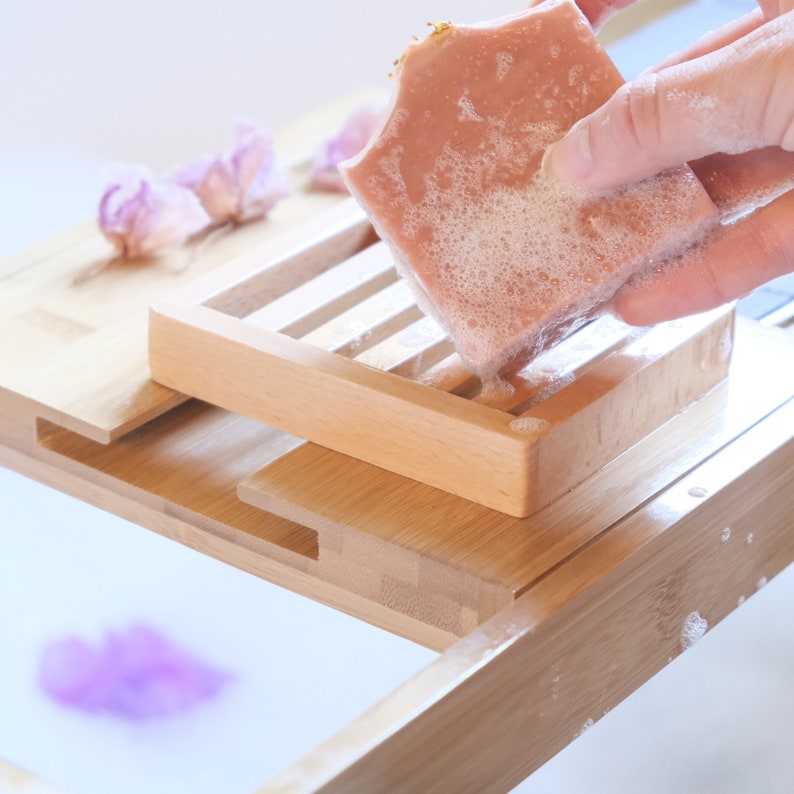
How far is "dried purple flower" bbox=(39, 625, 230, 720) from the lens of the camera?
995 mm

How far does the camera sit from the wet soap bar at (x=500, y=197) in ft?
2.77

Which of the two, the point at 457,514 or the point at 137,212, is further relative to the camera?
the point at 137,212

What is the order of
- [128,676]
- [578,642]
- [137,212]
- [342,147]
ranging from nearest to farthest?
[578,642] → [128,676] → [137,212] → [342,147]

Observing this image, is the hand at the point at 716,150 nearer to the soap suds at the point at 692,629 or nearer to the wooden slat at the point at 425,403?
the wooden slat at the point at 425,403

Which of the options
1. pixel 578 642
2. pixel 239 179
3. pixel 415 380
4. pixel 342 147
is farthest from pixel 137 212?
pixel 578 642

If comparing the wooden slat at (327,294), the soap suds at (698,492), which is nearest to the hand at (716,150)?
the soap suds at (698,492)

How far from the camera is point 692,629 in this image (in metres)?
0.89

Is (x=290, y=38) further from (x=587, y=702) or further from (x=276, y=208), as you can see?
(x=587, y=702)

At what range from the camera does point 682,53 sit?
0.97m

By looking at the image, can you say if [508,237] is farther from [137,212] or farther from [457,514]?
[137,212]

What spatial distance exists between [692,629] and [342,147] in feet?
2.10

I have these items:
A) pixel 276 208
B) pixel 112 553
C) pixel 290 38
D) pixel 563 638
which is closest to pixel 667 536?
pixel 563 638

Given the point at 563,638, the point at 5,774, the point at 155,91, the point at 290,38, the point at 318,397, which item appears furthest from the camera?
the point at 290,38

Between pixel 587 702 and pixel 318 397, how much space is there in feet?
0.83
